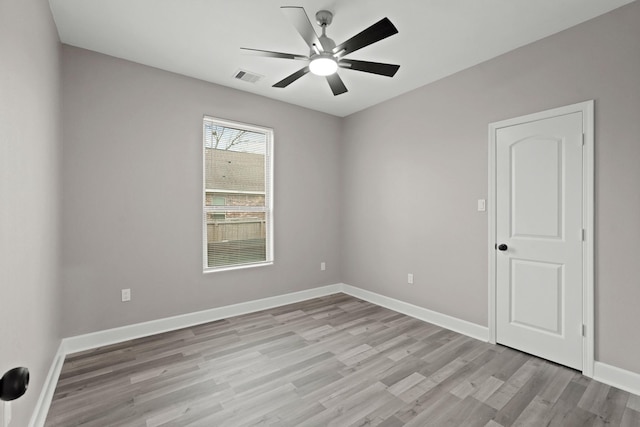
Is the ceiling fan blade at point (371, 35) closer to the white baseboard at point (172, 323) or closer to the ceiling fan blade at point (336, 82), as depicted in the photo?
the ceiling fan blade at point (336, 82)

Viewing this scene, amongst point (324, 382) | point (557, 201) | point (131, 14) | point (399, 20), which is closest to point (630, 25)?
point (557, 201)

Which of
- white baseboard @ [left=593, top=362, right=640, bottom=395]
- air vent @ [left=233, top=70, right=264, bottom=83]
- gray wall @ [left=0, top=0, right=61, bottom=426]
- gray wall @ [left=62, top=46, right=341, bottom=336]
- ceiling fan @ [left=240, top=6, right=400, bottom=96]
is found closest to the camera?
gray wall @ [left=0, top=0, right=61, bottom=426]

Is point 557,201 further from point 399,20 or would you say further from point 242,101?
point 242,101

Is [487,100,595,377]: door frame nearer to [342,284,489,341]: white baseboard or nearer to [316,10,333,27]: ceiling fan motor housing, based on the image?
[342,284,489,341]: white baseboard

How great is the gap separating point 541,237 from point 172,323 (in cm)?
384

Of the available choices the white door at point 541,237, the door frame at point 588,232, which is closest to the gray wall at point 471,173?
the door frame at point 588,232

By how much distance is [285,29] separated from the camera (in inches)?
102

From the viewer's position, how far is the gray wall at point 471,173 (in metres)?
2.30

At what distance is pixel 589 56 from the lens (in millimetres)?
2455

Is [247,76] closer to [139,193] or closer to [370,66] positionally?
[370,66]

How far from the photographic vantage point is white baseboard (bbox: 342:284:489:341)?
3.19 metres

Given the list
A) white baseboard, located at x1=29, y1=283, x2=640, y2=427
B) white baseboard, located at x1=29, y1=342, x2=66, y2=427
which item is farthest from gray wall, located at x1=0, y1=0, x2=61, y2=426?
white baseboard, located at x1=29, y1=283, x2=640, y2=427

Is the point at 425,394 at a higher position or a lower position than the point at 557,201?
lower

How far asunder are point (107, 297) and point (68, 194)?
1.05 metres
